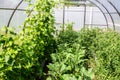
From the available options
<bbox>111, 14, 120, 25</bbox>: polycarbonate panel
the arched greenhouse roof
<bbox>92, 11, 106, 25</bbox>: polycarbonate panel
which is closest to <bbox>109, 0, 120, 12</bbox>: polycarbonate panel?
the arched greenhouse roof

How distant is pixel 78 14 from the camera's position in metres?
15.9

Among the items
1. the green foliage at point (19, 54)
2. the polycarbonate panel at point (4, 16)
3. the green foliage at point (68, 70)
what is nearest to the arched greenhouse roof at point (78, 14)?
the polycarbonate panel at point (4, 16)

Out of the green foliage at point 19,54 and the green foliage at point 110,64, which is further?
the green foliage at point 110,64

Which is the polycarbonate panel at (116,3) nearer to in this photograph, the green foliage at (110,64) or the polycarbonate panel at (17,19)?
the polycarbonate panel at (17,19)

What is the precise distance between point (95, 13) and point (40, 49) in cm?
1163

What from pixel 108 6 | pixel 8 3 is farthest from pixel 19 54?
pixel 108 6

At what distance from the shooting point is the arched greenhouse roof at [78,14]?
9.48 m

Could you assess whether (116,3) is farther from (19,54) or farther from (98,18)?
(19,54)

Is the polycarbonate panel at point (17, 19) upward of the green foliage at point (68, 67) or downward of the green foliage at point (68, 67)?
upward

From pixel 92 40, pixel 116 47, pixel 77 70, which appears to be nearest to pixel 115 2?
pixel 92 40

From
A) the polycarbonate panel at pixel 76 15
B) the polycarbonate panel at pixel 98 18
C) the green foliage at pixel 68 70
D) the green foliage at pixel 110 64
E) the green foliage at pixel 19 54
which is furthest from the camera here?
the polycarbonate panel at pixel 76 15

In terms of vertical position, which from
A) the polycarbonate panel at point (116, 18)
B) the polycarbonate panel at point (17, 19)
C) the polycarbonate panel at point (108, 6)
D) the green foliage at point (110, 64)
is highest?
the polycarbonate panel at point (108, 6)

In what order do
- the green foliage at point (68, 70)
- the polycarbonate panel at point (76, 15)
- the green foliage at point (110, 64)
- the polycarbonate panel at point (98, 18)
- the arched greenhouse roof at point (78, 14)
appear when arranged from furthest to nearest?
the polycarbonate panel at point (76, 15) < the polycarbonate panel at point (98, 18) < the arched greenhouse roof at point (78, 14) < the green foliage at point (110, 64) < the green foliage at point (68, 70)

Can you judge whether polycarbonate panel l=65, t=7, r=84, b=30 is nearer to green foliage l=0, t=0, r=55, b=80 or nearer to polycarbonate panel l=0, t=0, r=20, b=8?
polycarbonate panel l=0, t=0, r=20, b=8
